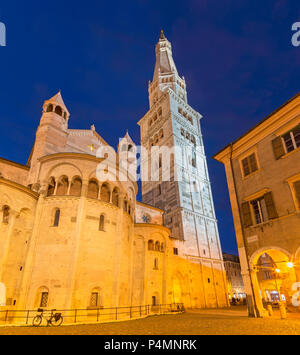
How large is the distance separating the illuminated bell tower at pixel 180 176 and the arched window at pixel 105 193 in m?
18.2

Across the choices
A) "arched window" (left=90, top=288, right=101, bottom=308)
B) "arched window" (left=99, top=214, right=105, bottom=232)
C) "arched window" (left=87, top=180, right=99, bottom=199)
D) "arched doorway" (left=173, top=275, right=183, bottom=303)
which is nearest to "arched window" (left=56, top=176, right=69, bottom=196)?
"arched window" (left=87, top=180, right=99, bottom=199)

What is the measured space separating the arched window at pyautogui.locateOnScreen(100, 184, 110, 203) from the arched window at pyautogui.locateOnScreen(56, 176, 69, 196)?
338cm

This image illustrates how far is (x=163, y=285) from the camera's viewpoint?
27750 mm

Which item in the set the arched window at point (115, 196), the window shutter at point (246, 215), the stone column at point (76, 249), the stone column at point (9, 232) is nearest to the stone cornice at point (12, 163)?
the stone column at point (9, 232)

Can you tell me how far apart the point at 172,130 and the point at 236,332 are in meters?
42.1

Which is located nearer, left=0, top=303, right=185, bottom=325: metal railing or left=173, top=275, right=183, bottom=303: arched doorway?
left=0, top=303, right=185, bottom=325: metal railing

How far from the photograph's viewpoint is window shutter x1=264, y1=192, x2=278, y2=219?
1411 centimetres

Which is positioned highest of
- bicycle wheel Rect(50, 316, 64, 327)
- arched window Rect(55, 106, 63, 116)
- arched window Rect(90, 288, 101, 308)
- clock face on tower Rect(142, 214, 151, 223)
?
arched window Rect(55, 106, 63, 116)

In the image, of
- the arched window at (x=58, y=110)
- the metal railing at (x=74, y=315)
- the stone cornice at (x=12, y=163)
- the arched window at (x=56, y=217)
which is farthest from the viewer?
the arched window at (x=58, y=110)

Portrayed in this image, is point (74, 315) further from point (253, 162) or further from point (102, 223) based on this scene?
point (253, 162)

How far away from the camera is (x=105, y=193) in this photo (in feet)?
73.1

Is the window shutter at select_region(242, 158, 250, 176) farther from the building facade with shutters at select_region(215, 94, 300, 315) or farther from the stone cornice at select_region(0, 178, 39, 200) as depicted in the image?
the stone cornice at select_region(0, 178, 39, 200)

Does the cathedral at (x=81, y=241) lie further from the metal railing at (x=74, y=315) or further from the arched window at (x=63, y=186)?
the metal railing at (x=74, y=315)

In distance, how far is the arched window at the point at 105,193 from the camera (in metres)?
22.0
